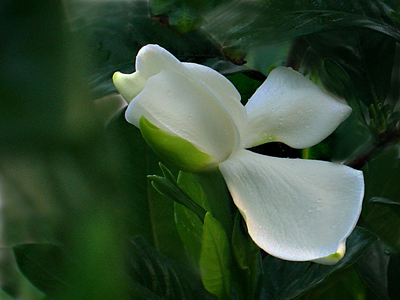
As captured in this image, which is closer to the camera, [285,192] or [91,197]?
[91,197]

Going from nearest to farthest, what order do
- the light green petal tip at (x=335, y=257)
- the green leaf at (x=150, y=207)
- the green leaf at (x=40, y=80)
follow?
the green leaf at (x=40, y=80) → the light green petal tip at (x=335, y=257) → the green leaf at (x=150, y=207)

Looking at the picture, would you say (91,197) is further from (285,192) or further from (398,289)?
(398,289)

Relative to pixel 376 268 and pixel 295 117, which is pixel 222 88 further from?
pixel 376 268

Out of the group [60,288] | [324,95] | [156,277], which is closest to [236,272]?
[156,277]

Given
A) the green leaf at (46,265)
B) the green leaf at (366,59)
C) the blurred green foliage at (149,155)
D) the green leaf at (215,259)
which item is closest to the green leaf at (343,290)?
the blurred green foliage at (149,155)

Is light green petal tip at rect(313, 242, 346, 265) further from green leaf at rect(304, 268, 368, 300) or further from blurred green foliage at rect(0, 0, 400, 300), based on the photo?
green leaf at rect(304, 268, 368, 300)

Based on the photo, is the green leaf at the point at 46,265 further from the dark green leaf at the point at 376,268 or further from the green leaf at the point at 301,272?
the dark green leaf at the point at 376,268
